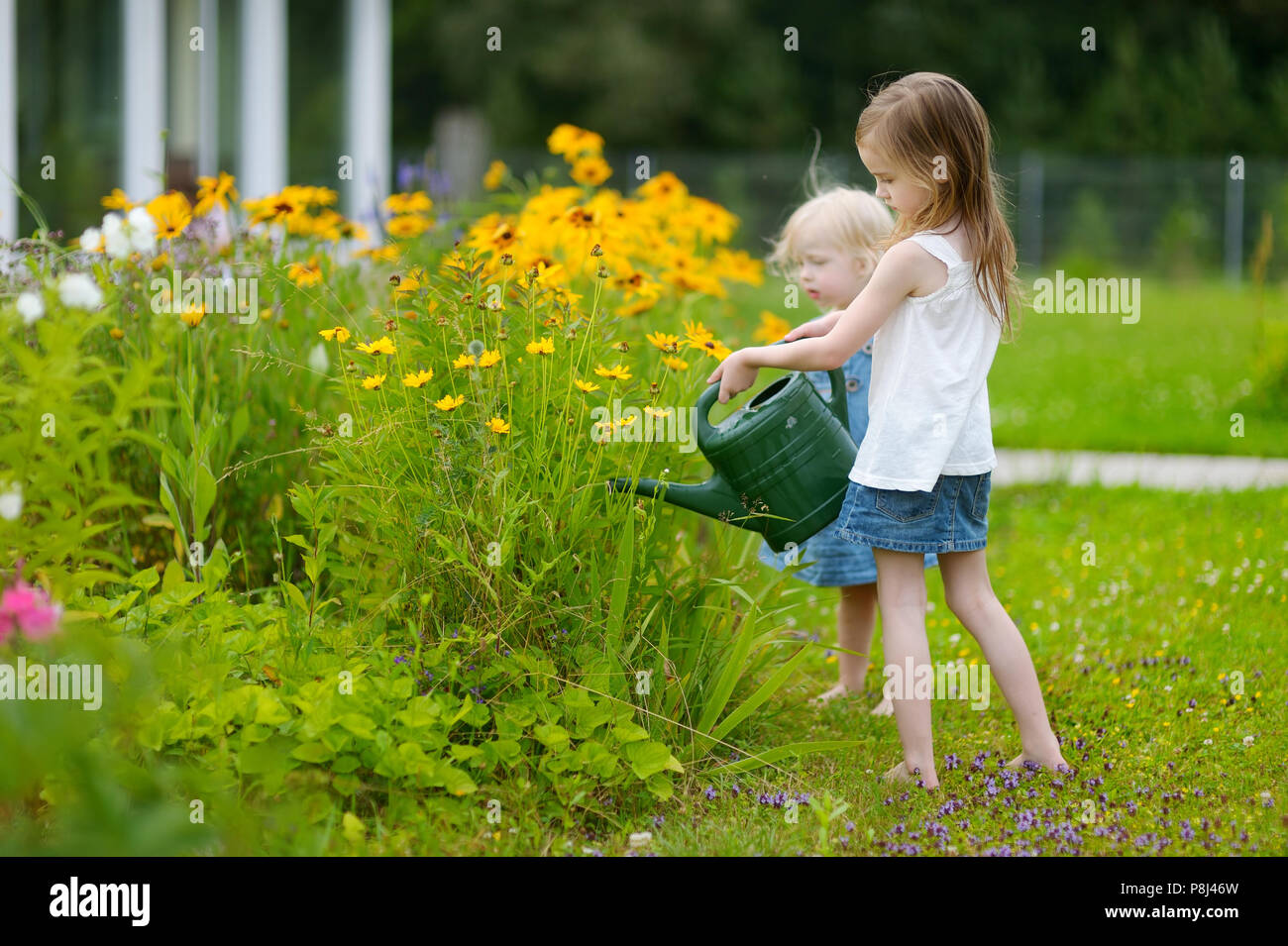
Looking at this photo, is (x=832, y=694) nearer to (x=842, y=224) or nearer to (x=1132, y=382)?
(x=842, y=224)

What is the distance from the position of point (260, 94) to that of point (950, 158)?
5.63 metres

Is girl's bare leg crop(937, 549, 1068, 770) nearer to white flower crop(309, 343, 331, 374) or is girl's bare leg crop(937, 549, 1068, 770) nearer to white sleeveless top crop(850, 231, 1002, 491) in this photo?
white sleeveless top crop(850, 231, 1002, 491)

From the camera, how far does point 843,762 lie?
2699 mm

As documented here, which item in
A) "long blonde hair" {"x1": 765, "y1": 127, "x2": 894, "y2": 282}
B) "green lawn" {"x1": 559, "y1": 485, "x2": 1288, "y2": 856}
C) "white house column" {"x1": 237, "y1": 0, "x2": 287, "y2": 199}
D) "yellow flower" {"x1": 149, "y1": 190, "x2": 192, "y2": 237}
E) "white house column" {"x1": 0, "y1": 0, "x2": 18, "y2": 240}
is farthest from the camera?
"white house column" {"x1": 237, "y1": 0, "x2": 287, "y2": 199}

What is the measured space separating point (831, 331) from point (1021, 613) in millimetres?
1648

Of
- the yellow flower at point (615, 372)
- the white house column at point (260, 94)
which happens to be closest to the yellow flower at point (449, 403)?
the yellow flower at point (615, 372)

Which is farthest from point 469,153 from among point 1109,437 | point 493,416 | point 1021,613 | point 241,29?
point 493,416

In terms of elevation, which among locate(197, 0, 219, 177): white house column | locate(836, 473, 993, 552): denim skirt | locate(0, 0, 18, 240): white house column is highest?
locate(197, 0, 219, 177): white house column

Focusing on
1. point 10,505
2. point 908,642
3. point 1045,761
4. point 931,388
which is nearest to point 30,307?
point 10,505

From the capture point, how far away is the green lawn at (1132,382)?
6262mm

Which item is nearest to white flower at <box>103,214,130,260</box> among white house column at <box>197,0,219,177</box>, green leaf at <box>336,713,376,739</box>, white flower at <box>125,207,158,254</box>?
white flower at <box>125,207,158,254</box>

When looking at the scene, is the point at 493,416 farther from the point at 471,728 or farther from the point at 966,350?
the point at 966,350

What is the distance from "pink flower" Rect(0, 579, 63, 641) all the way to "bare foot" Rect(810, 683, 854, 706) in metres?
1.76

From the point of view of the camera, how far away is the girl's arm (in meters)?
2.43
